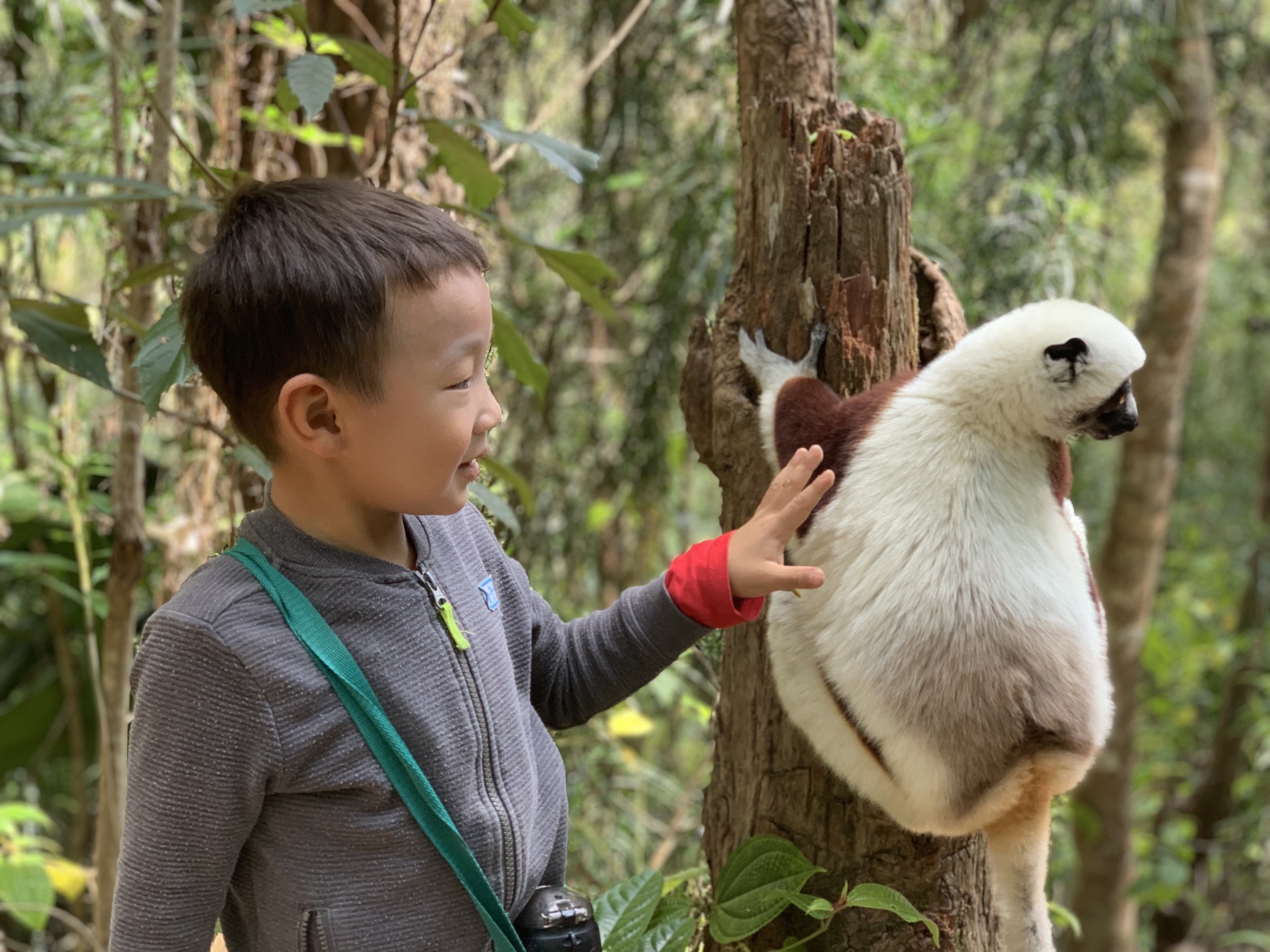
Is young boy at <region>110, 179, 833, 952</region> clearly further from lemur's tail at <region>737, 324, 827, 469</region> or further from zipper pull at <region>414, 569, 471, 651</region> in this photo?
lemur's tail at <region>737, 324, 827, 469</region>

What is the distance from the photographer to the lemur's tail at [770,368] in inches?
49.1

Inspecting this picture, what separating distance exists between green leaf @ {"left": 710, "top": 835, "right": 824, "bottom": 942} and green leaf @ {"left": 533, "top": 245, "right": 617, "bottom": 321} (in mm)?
754

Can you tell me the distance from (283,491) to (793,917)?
31.2 inches

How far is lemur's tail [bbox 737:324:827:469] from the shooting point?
125 centimetres

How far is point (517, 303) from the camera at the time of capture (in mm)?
3428

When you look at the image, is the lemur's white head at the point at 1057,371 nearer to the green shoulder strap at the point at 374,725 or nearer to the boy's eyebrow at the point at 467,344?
the boy's eyebrow at the point at 467,344

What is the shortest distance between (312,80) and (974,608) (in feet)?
3.17

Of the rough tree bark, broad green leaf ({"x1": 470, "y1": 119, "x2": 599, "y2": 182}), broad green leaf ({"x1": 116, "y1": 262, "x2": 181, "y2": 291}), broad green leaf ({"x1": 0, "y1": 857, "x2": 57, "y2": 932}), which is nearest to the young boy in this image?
the rough tree bark

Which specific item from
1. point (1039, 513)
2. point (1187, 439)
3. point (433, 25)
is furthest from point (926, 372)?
point (1187, 439)

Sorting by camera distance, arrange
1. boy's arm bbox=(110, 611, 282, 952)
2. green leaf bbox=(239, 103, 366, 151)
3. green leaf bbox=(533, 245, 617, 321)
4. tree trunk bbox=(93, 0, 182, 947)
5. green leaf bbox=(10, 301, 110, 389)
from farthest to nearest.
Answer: green leaf bbox=(239, 103, 366, 151) → tree trunk bbox=(93, 0, 182, 947) → green leaf bbox=(533, 245, 617, 321) → green leaf bbox=(10, 301, 110, 389) → boy's arm bbox=(110, 611, 282, 952)

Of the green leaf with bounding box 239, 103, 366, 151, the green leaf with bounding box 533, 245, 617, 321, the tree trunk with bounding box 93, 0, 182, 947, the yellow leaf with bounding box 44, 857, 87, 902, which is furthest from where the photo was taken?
the yellow leaf with bounding box 44, 857, 87, 902

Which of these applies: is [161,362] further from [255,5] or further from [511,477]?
[511,477]

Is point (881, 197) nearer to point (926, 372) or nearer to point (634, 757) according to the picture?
point (926, 372)

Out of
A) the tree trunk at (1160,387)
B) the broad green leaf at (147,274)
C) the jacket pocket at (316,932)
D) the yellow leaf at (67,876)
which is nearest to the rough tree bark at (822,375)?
the jacket pocket at (316,932)
